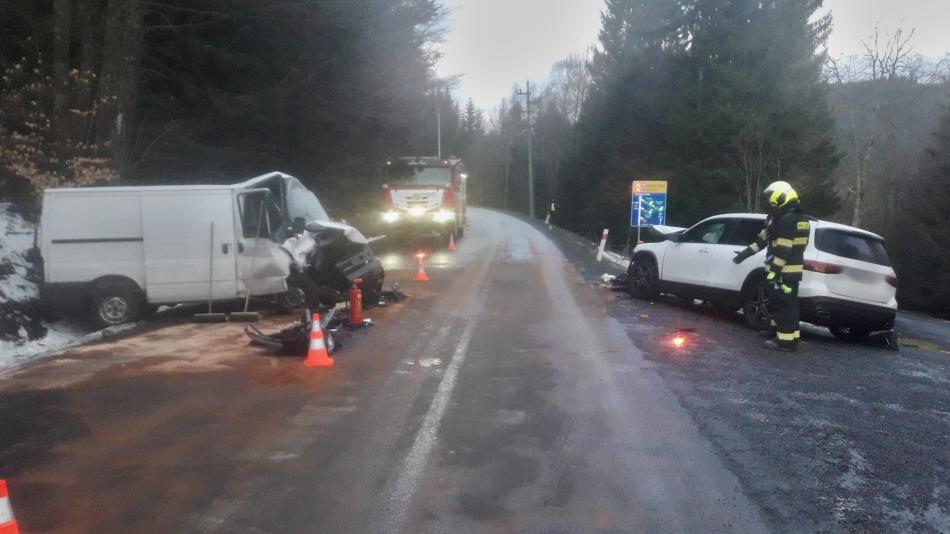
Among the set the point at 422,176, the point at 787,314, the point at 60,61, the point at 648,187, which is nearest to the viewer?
the point at 787,314

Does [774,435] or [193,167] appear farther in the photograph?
[193,167]

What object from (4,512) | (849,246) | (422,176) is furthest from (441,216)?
(4,512)

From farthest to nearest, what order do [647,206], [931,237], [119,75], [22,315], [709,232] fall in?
[931,237], [647,206], [119,75], [709,232], [22,315]

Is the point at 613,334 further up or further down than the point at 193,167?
further down

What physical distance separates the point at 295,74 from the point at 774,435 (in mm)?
15718

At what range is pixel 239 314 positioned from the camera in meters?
11.2

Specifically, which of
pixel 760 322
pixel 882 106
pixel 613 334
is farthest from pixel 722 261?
pixel 882 106

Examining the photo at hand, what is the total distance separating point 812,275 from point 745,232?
170 centimetres

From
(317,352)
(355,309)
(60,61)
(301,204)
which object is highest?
(60,61)

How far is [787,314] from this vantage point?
937 centimetres

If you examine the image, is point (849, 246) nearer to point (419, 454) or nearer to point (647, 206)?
point (419, 454)

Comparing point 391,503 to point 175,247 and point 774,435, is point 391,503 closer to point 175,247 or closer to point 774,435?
point 774,435

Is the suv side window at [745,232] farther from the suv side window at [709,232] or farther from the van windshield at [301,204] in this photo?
the van windshield at [301,204]

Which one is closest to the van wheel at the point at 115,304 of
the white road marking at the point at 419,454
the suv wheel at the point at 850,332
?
the white road marking at the point at 419,454
